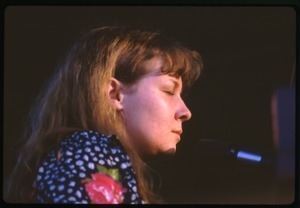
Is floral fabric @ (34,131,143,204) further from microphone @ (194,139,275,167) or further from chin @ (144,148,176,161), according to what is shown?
microphone @ (194,139,275,167)

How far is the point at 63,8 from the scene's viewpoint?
3.23 metres

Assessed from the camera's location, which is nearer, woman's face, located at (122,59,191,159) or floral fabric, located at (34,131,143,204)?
floral fabric, located at (34,131,143,204)

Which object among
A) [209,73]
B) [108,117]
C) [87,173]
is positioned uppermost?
[209,73]

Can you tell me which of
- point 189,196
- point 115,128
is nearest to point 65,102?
point 115,128

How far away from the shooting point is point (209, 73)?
3238 mm

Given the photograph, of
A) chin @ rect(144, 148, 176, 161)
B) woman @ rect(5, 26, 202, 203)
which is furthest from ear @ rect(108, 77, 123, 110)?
chin @ rect(144, 148, 176, 161)

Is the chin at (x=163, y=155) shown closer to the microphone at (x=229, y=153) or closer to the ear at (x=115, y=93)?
the microphone at (x=229, y=153)

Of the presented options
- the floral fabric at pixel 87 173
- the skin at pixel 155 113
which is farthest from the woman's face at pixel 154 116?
the floral fabric at pixel 87 173

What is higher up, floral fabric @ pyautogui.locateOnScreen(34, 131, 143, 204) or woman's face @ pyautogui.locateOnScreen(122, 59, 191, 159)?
woman's face @ pyautogui.locateOnScreen(122, 59, 191, 159)

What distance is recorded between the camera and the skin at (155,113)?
10.6ft

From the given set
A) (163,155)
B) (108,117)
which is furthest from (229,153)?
(108,117)

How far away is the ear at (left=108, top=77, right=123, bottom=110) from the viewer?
10.5ft

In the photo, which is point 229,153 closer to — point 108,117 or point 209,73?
point 209,73

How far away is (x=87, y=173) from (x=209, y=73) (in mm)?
652
